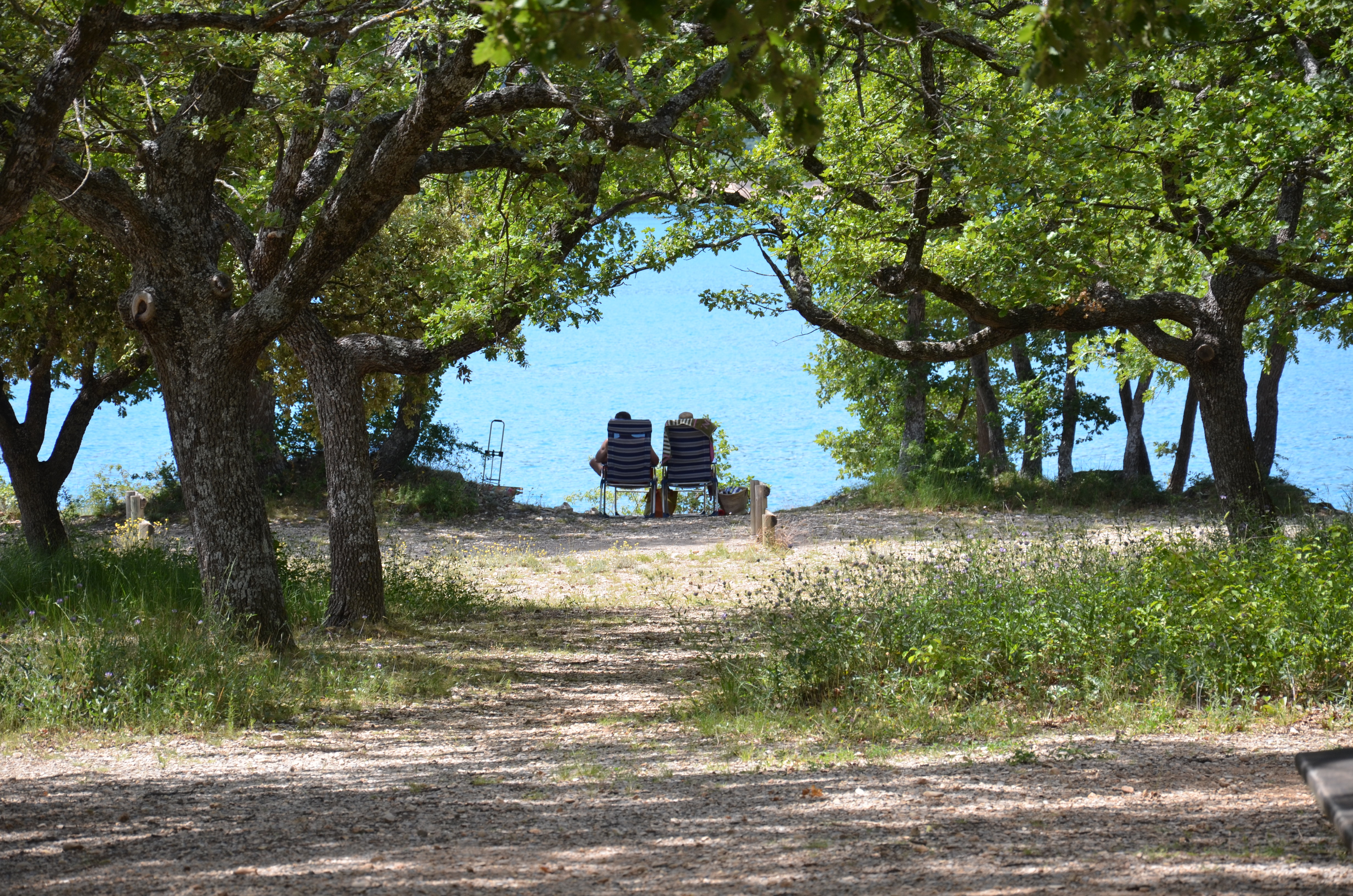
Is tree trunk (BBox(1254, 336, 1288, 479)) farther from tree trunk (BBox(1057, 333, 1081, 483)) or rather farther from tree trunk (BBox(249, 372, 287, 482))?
tree trunk (BBox(249, 372, 287, 482))

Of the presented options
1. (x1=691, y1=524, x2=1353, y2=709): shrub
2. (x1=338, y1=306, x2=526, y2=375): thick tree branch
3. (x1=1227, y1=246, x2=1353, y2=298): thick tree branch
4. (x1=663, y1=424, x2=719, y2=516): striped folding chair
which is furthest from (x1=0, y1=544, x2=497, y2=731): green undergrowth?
(x1=663, y1=424, x2=719, y2=516): striped folding chair

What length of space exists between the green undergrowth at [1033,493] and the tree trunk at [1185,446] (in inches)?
43.9

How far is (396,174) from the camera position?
6.01 metres

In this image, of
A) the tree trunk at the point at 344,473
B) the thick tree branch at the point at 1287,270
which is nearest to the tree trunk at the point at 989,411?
the thick tree branch at the point at 1287,270

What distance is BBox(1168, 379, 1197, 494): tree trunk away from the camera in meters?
16.4

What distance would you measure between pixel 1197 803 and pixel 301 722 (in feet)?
12.4

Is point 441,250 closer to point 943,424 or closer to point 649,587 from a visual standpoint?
point 649,587

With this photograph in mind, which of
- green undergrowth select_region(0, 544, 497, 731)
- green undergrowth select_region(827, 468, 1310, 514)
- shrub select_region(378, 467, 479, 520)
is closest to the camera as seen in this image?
green undergrowth select_region(0, 544, 497, 731)

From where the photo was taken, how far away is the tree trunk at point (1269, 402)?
14672 mm

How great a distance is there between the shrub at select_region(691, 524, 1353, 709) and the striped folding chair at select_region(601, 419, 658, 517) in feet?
32.9

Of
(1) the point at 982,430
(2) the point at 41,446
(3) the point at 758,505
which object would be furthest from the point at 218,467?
(1) the point at 982,430

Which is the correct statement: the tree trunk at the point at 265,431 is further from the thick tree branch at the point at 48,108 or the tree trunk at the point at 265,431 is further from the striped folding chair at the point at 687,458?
the thick tree branch at the point at 48,108

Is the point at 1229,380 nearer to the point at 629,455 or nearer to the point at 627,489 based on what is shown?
the point at 629,455

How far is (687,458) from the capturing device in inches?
640
